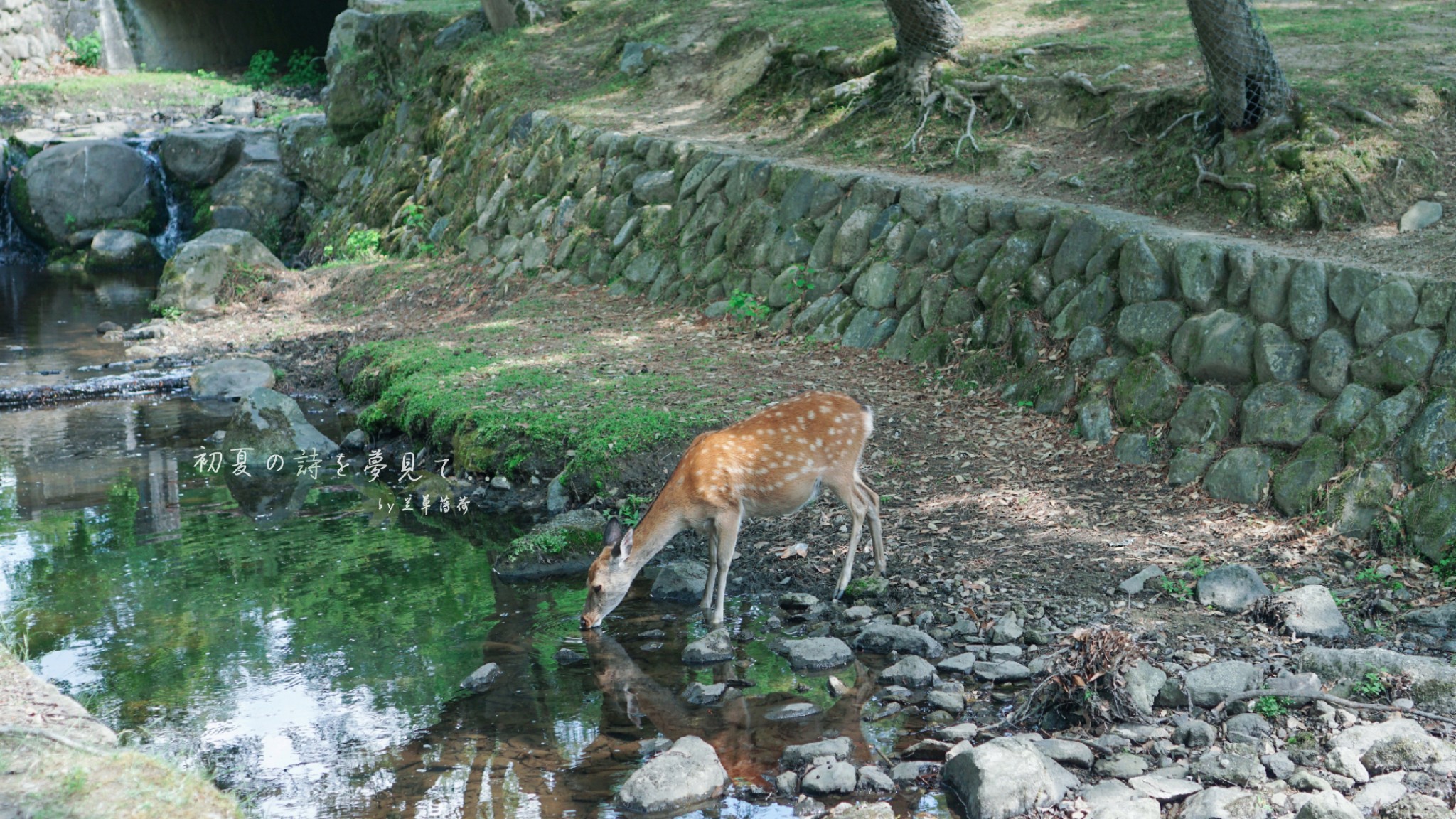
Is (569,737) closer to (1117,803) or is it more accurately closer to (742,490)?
(742,490)

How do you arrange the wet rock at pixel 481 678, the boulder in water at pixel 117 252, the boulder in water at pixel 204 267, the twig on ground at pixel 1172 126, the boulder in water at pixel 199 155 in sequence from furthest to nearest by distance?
the boulder in water at pixel 199 155
the boulder in water at pixel 117 252
the boulder in water at pixel 204 267
the twig on ground at pixel 1172 126
the wet rock at pixel 481 678

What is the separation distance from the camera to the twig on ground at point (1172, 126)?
1116cm

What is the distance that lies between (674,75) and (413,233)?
4426 mm

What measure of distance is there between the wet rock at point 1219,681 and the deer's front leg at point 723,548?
9.15 feet

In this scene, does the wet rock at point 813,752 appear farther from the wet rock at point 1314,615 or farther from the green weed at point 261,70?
the green weed at point 261,70

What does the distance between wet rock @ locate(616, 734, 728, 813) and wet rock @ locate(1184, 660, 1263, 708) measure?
2.44m

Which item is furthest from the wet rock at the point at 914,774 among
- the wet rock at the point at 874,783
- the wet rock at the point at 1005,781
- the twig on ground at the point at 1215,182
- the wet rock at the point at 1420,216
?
the twig on ground at the point at 1215,182

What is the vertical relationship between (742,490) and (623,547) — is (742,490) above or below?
above

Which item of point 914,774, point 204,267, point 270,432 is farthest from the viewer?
point 204,267

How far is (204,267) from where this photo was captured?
17.5m

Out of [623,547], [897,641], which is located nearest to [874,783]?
[897,641]

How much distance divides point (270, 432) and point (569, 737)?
21.4ft

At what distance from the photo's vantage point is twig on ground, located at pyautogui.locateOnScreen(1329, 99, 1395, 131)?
405 inches

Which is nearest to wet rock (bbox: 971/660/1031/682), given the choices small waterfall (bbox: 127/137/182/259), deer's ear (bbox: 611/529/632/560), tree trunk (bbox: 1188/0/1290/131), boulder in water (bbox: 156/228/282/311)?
deer's ear (bbox: 611/529/632/560)
